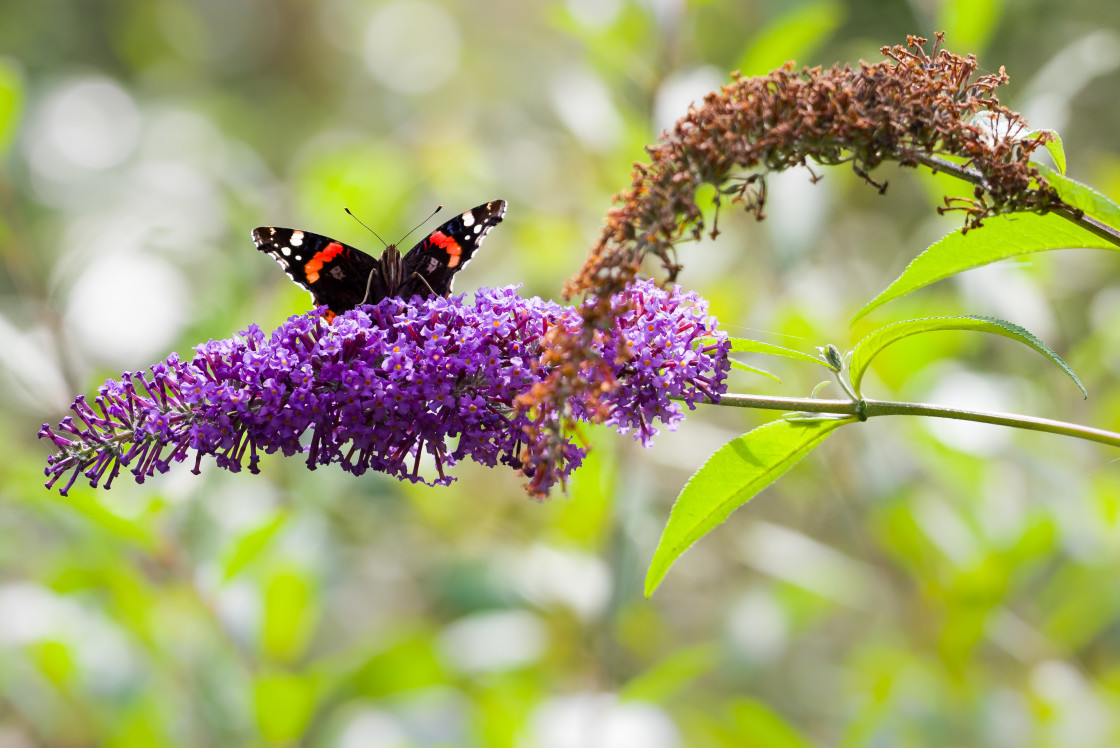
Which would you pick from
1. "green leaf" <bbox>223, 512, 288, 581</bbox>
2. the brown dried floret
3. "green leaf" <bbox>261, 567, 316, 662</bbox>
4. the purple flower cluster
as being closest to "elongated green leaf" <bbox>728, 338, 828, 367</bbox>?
the purple flower cluster

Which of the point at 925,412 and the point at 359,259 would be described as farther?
the point at 359,259

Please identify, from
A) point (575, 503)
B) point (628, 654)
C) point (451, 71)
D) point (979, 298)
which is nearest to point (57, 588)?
point (575, 503)

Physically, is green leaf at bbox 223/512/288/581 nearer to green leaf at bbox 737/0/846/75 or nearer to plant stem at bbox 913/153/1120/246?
green leaf at bbox 737/0/846/75

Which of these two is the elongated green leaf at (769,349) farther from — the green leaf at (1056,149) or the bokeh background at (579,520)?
the bokeh background at (579,520)

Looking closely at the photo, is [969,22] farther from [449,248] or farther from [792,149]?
[792,149]

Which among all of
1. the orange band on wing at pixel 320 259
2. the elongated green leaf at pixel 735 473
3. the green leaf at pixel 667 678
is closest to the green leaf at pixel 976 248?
the elongated green leaf at pixel 735 473

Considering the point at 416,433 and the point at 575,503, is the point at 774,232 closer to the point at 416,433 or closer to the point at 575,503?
the point at 575,503

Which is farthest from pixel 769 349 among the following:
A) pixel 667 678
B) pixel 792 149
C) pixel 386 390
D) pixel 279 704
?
pixel 279 704
